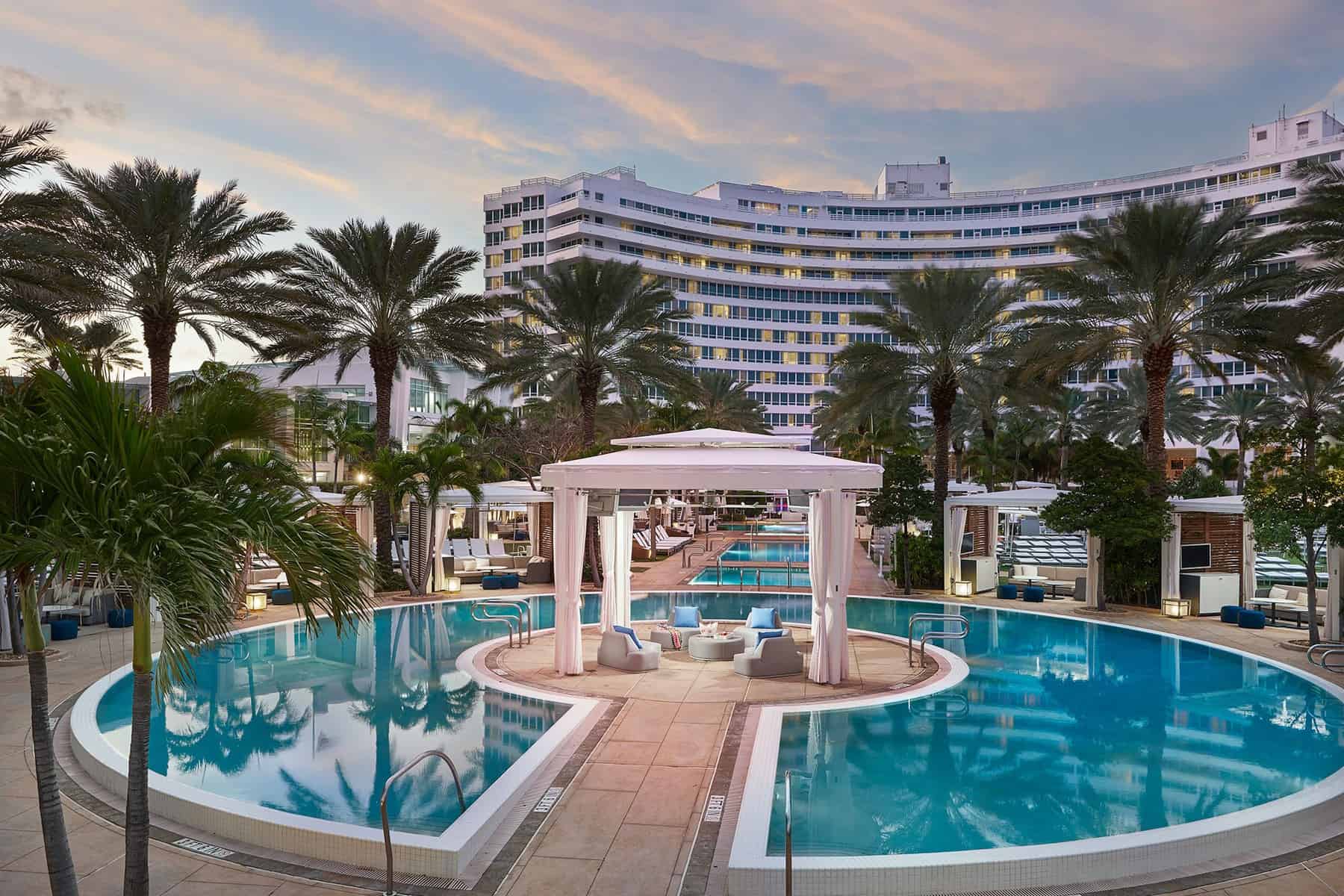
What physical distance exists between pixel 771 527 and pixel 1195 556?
32.0m

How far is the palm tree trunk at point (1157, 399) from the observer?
22.6 metres

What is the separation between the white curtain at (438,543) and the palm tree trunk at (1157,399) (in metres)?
17.8

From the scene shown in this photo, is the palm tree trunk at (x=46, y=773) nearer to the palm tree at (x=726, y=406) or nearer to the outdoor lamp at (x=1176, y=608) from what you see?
the outdoor lamp at (x=1176, y=608)

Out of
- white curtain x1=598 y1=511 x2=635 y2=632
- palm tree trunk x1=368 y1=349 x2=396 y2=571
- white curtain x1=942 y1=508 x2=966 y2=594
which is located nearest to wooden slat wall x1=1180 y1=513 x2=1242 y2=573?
white curtain x1=942 y1=508 x2=966 y2=594

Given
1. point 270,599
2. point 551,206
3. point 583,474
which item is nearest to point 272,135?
point 270,599

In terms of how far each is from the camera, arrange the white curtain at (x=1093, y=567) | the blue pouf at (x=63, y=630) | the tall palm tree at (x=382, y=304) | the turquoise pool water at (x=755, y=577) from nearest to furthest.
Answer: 1. the blue pouf at (x=63, y=630)
2. the white curtain at (x=1093, y=567)
3. the tall palm tree at (x=382, y=304)
4. the turquoise pool water at (x=755, y=577)

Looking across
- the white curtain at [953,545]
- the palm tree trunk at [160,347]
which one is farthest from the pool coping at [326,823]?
the white curtain at [953,545]

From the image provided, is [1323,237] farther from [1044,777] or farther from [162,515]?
[162,515]

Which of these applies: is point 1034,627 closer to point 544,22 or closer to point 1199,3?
point 544,22

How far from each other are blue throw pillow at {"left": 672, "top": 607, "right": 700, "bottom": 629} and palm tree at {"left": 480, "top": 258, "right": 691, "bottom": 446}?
36.8ft

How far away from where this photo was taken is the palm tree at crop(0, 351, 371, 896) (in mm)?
4805

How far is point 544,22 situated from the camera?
20.2 m

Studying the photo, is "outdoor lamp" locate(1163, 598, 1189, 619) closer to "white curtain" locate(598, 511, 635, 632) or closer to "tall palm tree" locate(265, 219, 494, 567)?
"white curtain" locate(598, 511, 635, 632)

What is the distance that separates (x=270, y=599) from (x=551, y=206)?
7050 cm
